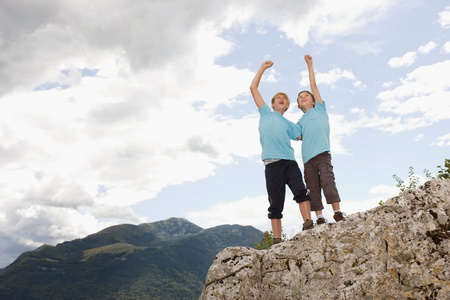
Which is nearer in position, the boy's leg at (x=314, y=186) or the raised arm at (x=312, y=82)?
the boy's leg at (x=314, y=186)

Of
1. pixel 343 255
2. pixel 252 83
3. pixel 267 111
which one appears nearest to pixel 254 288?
pixel 343 255

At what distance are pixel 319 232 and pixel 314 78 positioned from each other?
3517 millimetres

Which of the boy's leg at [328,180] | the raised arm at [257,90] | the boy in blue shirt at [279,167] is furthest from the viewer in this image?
the raised arm at [257,90]

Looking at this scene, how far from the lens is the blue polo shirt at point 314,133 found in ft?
24.0

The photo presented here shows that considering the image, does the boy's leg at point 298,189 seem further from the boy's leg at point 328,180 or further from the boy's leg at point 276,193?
the boy's leg at point 328,180

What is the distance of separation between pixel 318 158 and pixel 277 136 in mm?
880

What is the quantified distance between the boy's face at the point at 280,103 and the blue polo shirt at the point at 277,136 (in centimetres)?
27

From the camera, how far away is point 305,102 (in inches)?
312

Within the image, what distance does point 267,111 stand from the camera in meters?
7.96

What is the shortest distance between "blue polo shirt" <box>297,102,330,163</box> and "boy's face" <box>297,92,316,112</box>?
0.73ft

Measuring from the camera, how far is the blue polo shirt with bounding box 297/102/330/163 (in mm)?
7301

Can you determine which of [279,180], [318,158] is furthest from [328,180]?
[279,180]

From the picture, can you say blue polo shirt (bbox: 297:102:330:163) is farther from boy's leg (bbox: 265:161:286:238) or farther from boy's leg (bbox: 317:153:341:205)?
boy's leg (bbox: 265:161:286:238)

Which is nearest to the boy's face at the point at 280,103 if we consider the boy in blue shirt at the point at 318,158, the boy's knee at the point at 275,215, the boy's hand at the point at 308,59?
the boy in blue shirt at the point at 318,158
